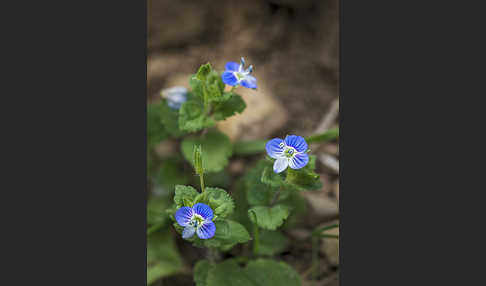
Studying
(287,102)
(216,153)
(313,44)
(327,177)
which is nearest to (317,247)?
(327,177)

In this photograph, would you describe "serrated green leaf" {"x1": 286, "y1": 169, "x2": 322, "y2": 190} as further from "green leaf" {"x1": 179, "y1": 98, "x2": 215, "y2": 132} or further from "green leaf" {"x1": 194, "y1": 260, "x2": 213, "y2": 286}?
"green leaf" {"x1": 194, "y1": 260, "x2": 213, "y2": 286}

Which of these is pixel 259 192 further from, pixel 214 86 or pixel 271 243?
pixel 214 86

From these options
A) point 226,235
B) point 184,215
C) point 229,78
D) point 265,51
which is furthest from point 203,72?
point 265,51

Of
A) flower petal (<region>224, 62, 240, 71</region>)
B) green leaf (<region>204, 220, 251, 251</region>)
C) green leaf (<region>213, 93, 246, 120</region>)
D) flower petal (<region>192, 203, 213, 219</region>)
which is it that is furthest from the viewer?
green leaf (<region>213, 93, 246, 120</region>)

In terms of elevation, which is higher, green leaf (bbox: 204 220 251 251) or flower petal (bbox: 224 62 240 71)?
flower petal (bbox: 224 62 240 71)

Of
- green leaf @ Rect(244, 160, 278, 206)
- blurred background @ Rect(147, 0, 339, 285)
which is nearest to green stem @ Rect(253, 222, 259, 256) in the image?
green leaf @ Rect(244, 160, 278, 206)

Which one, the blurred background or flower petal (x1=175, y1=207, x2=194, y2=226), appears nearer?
flower petal (x1=175, y1=207, x2=194, y2=226)
